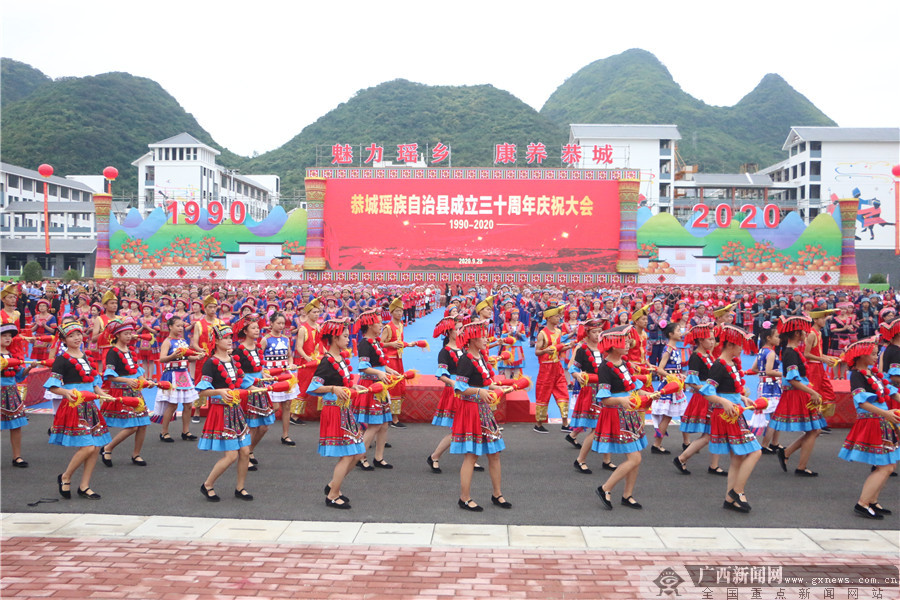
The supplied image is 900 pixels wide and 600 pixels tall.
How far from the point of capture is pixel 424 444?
8.45 metres

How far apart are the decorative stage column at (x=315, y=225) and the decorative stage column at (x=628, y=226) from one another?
14.4 m

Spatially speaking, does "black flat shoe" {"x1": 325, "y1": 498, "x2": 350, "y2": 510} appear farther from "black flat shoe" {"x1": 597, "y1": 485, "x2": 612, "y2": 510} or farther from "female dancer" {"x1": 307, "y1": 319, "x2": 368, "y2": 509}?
"black flat shoe" {"x1": 597, "y1": 485, "x2": 612, "y2": 510}

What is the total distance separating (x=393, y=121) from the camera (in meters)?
69.6

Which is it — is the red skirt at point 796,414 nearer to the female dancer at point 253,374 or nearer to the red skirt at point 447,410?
the red skirt at point 447,410

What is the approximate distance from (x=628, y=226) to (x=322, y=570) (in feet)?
95.7

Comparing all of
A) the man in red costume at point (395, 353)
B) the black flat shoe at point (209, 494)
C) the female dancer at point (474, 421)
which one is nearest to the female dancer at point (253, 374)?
the black flat shoe at point (209, 494)

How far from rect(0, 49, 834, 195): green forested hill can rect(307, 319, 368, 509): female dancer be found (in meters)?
49.6

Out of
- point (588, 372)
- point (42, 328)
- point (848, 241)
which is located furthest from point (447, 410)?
point (848, 241)

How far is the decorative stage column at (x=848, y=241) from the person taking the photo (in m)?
31.9

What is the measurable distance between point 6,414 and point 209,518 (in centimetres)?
305

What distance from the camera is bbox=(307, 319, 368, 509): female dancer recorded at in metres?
5.85

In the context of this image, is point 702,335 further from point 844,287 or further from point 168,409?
point 844,287

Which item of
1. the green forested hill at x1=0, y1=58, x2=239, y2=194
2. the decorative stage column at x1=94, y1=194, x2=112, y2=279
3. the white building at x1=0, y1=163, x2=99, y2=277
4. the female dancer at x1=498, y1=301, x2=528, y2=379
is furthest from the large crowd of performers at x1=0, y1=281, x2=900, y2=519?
the green forested hill at x1=0, y1=58, x2=239, y2=194

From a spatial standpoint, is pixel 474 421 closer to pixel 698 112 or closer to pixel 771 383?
pixel 771 383
